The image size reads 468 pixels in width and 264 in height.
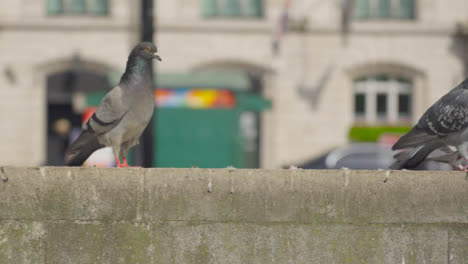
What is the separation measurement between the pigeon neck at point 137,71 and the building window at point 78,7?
19.7m

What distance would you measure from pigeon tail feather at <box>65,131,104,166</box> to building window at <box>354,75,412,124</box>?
20219mm

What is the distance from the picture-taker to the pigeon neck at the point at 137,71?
26.1 feet

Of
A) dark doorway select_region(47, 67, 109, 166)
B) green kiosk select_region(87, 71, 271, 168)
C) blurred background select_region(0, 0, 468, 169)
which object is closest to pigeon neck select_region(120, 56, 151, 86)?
green kiosk select_region(87, 71, 271, 168)

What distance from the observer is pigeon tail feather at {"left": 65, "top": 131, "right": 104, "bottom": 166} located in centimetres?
776

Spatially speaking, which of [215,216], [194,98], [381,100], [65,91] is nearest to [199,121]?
[194,98]

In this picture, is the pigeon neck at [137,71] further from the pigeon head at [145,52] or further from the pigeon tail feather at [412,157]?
the pigeon tail feather at [412,157]

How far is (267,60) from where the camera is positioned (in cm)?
2720

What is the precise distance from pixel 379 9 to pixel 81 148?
20662 mm

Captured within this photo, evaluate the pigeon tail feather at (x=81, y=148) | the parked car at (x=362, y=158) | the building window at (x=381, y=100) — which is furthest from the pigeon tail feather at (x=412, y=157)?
the building window at (x=381, y=100)

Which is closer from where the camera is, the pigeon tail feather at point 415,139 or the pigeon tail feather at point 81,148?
the pigeon tail feather at point 415,139

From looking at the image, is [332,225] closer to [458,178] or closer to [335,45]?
[458,178]

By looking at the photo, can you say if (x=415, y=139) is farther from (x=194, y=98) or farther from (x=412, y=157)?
(x=194, y=98)

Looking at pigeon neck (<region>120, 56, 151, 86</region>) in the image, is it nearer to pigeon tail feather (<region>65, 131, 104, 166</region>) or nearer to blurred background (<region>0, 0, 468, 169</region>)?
pigeon tail feather (<region>65, 131, 104, 166</region>)

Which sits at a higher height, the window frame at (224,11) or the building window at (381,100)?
the window frame at (224,11)
